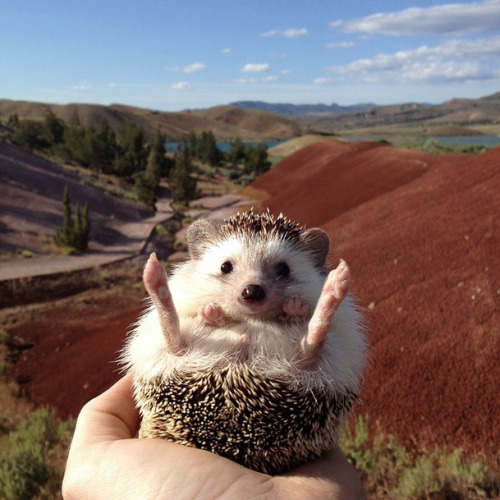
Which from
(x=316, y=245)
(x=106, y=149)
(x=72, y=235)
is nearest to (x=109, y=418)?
(x=316, y=245)

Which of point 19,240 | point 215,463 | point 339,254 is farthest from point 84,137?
point 215,463

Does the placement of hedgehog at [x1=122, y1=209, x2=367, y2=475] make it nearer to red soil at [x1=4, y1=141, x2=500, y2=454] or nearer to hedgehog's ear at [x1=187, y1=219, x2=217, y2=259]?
hedgehog's ear at [x1=187, y1=219, x2=217, y2=259]

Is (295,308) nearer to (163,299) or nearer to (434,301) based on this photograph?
(163,299)

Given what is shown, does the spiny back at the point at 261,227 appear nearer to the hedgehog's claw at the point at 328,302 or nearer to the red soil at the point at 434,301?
the hedgehog's claw at the point at 328,302

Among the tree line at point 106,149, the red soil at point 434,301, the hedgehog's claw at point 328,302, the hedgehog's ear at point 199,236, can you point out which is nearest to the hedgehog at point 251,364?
the hedgehog's claw at point 328,302

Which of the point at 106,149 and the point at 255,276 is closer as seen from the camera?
the point at 255,276

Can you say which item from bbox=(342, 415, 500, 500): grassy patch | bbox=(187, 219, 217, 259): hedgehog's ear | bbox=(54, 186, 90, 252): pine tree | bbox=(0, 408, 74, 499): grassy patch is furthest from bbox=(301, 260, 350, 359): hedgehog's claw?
bbox=(54, 186, 90, 252): pine tree

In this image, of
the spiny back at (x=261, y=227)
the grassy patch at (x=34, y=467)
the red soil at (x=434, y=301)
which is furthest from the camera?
the grassy patch at (x=34, y=467)

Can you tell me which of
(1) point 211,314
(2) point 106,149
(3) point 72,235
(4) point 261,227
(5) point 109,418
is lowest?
(3) point 72,235
